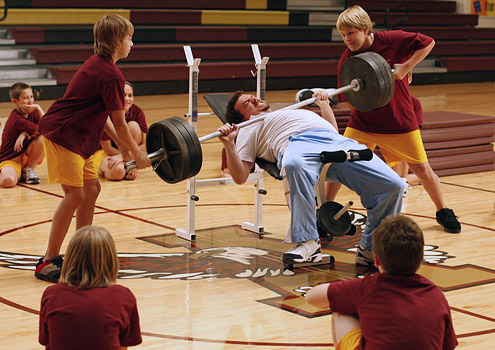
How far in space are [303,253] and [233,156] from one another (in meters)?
0.63

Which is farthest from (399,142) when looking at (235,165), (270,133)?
(235,165)

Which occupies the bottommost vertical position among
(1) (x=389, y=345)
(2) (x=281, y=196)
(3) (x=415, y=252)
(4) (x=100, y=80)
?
(2) (x=281, y=196)

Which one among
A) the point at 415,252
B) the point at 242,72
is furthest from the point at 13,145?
the point at 242,72

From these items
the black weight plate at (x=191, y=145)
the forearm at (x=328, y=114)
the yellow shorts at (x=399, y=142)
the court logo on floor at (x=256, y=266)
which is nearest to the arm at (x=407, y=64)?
the yellow shorts at (x=399, y=142)

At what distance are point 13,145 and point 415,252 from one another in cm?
465

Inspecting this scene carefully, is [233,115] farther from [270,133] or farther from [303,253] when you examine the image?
[303,253]

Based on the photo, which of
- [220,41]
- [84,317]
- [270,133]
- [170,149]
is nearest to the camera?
[84,317]

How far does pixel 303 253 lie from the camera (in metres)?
3.97

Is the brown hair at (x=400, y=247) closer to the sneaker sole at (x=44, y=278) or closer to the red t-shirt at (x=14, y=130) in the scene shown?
the sneaker sole at (x=44, y=278)

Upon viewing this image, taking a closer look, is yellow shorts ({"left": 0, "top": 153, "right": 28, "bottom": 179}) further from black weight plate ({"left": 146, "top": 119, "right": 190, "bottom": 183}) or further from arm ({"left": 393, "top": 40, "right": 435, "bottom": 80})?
arm ({"left": 393, "top": 40, "right": 435, "bottom": 80})

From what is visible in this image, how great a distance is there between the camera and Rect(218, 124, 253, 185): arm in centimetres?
405

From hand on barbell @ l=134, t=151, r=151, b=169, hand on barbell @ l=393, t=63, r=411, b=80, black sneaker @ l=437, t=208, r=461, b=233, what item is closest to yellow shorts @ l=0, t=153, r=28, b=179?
hand on barbell @ l=134, t=151, r=151, b=169

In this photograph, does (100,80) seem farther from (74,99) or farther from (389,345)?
(389,345)

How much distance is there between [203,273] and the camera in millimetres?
4016
